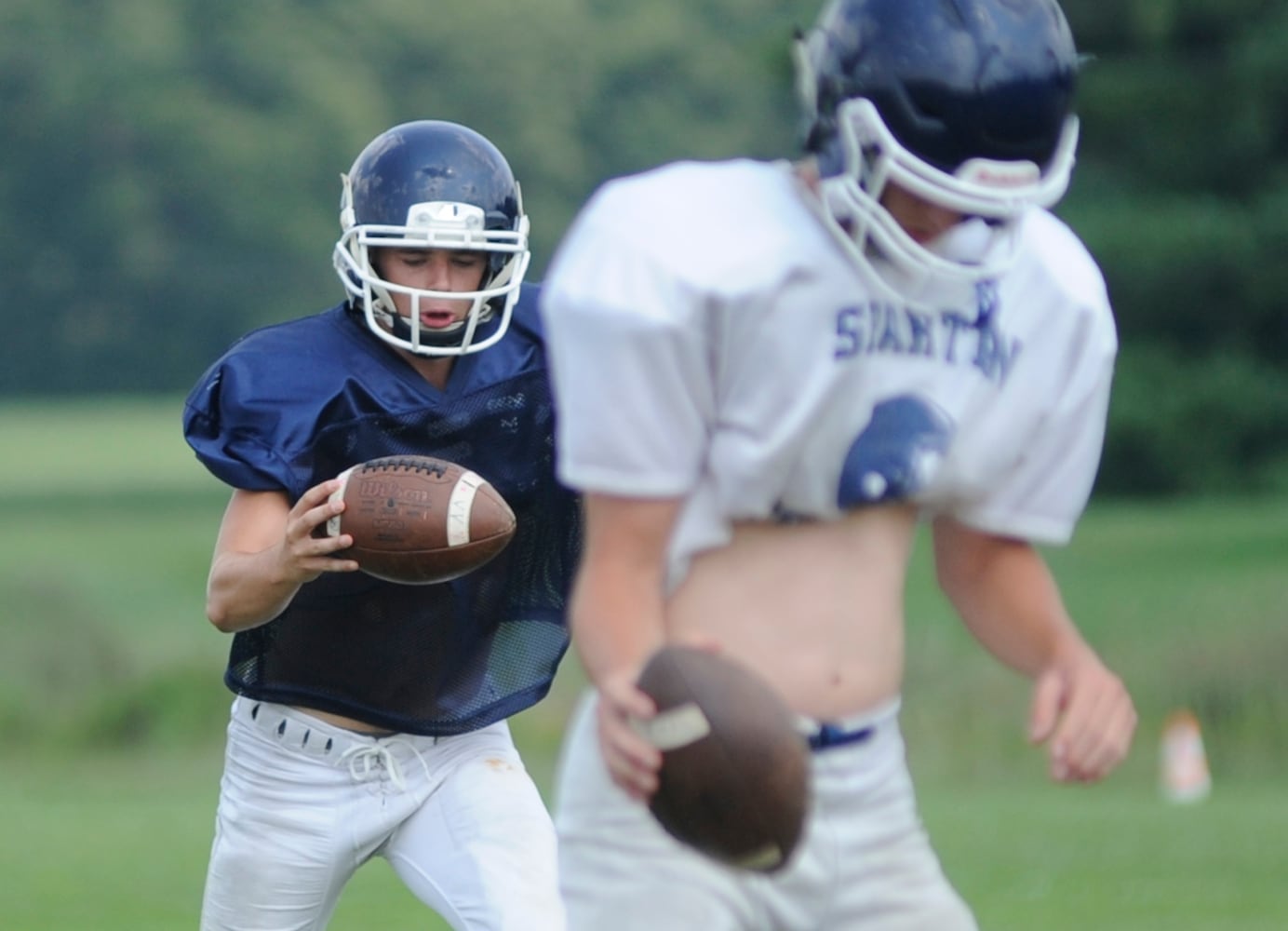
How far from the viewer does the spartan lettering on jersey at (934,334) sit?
2.87m

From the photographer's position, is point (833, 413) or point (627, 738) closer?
point (627, 738)

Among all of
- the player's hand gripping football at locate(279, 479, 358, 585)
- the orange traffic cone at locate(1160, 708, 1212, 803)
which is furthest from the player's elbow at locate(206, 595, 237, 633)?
the orange traffic cone at locate(1160, 708, 1212, 803)

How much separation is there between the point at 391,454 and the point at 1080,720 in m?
1.62

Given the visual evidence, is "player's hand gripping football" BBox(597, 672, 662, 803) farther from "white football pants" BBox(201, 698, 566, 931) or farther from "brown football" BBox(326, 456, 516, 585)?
"white football pants" BBox(201, 698, 566, 931)

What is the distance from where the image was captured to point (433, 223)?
14.4ft

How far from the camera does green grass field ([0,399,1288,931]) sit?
8.73 meters

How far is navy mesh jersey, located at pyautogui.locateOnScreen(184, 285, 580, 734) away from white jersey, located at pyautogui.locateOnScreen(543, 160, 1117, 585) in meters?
1.38

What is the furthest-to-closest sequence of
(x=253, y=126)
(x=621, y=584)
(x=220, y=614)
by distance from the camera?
(x=253, y=126), (x=220, y=614), (x=621, y=584)

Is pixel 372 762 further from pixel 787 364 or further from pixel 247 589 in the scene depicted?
pixel 787 364

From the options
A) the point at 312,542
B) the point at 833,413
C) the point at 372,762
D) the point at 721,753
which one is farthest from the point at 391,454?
the point at 721,753

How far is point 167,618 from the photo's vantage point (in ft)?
83.3

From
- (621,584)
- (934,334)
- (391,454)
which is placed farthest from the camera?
(391,454)

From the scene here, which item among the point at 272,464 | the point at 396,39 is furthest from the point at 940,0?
the point at 396,39

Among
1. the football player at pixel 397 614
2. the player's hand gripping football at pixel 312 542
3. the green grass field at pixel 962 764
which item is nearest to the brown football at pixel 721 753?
the player's hand gripping football at pixel 312 542
